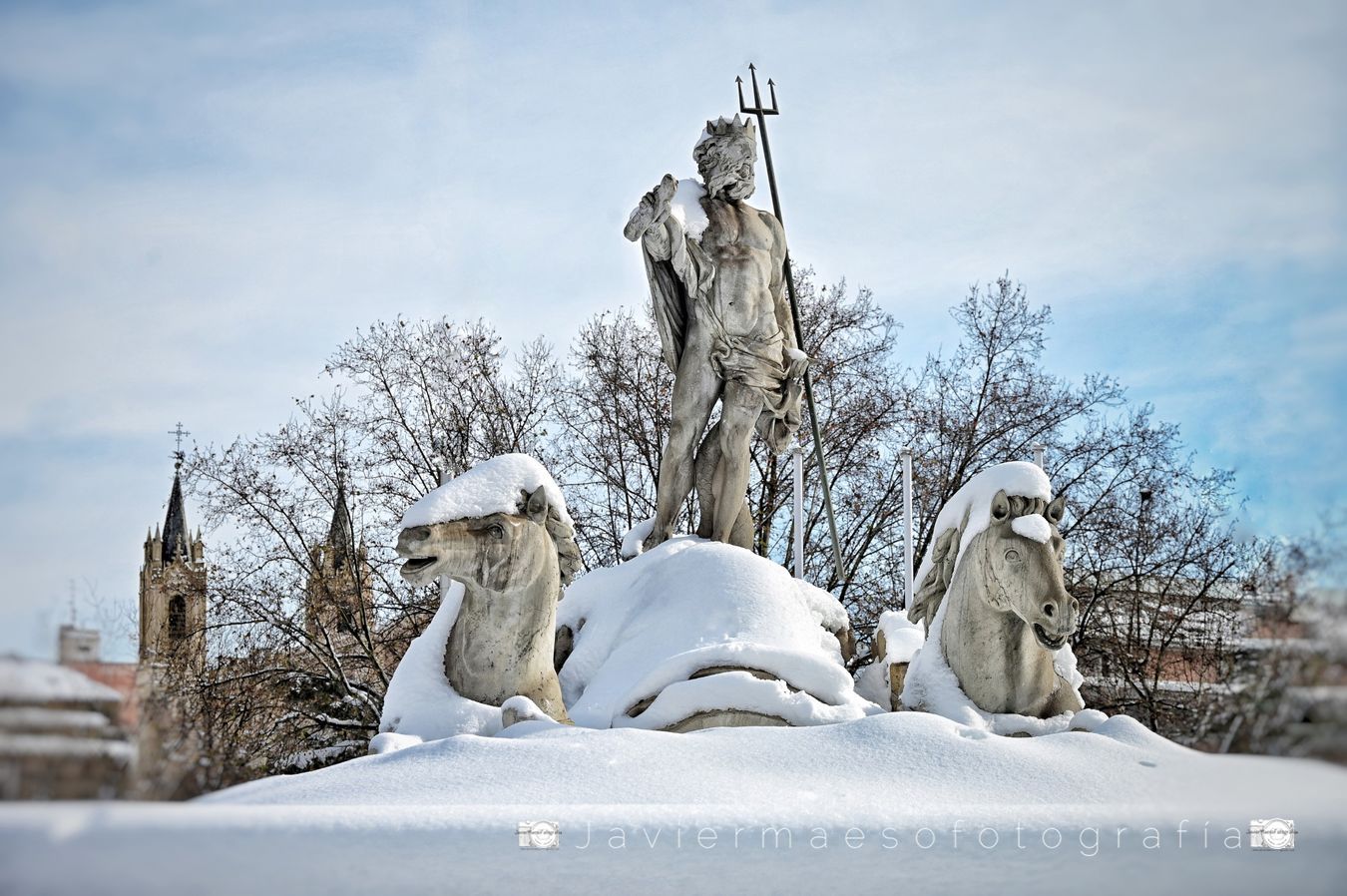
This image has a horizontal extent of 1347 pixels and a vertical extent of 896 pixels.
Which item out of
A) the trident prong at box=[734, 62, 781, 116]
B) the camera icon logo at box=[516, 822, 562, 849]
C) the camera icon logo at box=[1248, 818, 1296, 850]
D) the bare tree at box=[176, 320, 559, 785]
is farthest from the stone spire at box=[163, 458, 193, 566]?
the camera icon logo at box=[1248, 818, 1296, 850]

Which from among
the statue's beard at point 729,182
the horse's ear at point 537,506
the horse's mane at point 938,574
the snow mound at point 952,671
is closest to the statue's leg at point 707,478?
the statue's beard at point 729,182

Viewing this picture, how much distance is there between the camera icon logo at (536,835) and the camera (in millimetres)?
2719

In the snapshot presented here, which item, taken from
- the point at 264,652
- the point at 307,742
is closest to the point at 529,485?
the point at 307,742

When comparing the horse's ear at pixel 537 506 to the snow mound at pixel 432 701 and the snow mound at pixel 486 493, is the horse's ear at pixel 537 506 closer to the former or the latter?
the snow mound at pixel 486 493

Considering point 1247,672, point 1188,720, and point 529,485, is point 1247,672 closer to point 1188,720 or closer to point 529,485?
point 1188,720

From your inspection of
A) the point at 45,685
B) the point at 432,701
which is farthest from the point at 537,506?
the point at 45,685

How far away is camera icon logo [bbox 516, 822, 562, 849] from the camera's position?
8.92ft

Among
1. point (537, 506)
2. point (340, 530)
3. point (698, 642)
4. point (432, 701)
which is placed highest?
point (340, 530)

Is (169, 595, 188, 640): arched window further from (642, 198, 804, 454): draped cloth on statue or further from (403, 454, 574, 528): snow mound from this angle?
(403, 454, 574, 528): snow mound

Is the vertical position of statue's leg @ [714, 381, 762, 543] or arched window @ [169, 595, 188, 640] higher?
arched window @ [169, 595, 188, 640]

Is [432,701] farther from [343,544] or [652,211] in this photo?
[343,544]

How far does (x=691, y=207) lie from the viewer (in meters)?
6.59

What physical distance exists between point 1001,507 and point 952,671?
0.72 m

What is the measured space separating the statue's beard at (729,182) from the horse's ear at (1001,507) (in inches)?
88.6
